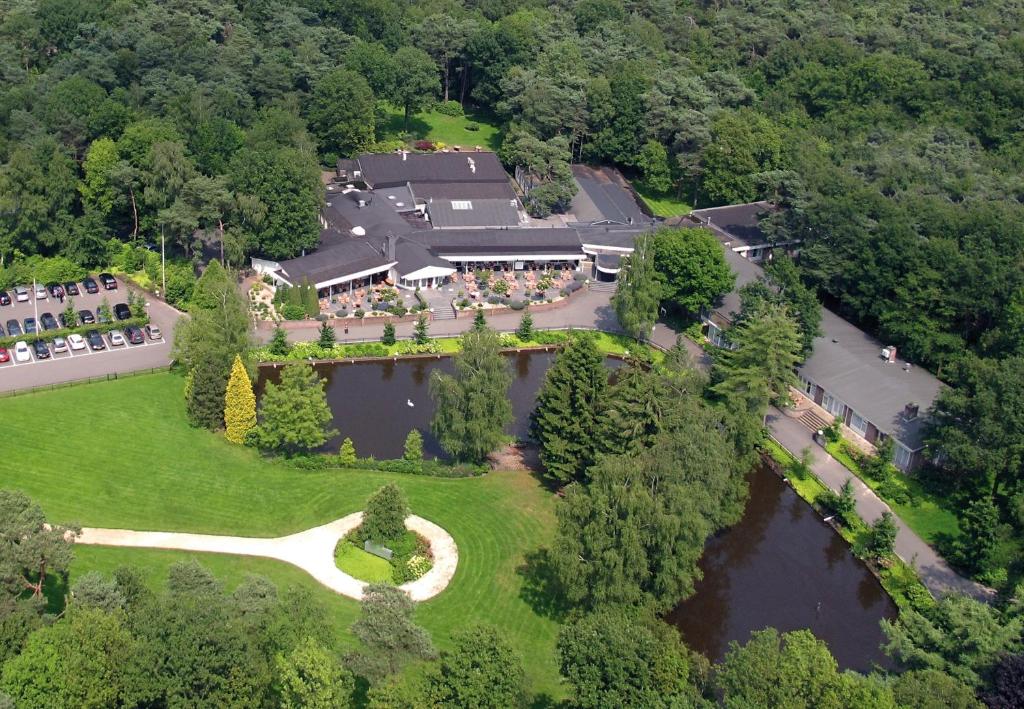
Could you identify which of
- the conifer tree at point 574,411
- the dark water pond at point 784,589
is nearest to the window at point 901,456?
the dark water pond at point 784,589

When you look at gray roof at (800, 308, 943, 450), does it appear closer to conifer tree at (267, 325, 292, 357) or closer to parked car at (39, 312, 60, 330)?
conifer tree at (267, 325, 292, 357)

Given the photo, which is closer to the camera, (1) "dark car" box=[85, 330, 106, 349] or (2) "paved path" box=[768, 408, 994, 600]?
(2) "paved path" box=[768, 408, 994, 600]

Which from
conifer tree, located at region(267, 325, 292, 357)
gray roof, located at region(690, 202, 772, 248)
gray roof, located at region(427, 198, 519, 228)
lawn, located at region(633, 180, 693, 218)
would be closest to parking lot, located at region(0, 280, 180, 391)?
conifer tree, located at region(267, 325, 292, 357)

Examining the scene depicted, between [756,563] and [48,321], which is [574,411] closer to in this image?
[756,563]

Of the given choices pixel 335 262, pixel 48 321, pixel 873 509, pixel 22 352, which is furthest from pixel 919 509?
pixel 48 321

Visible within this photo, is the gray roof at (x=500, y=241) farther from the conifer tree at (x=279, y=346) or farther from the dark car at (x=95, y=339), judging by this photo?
the dark car at (x=95, y=339)
